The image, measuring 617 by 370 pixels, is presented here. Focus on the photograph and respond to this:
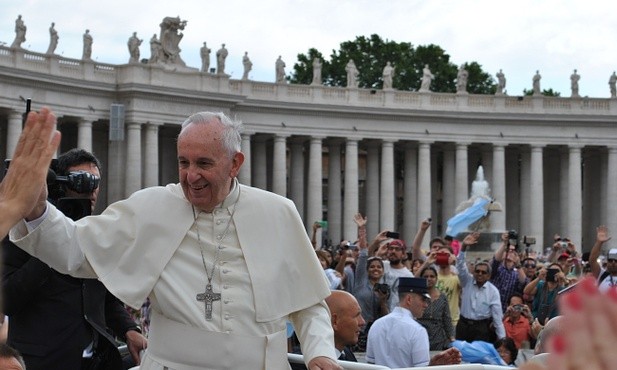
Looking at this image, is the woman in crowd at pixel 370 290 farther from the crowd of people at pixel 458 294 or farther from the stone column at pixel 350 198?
the stone column at pixel 350 198

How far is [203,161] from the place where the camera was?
18.8ft

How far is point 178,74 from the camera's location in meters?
68.2

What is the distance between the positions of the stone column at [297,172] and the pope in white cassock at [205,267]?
68.7m

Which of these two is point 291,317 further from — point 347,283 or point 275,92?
point 275,92

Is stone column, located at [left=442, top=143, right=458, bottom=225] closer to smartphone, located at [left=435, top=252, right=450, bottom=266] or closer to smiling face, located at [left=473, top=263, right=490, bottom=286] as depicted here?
smartphone, located at [left=435, top=252, right=450, bottom=266]

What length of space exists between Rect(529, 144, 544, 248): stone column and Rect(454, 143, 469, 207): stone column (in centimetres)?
517

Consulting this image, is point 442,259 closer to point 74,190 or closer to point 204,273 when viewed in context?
point 74,190

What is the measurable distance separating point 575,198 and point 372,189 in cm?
1586

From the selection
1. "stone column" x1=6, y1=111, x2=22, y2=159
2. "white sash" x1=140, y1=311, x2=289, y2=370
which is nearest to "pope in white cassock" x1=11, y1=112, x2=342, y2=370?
"white sash" x1=140, y1=311, x2=289, y2=370

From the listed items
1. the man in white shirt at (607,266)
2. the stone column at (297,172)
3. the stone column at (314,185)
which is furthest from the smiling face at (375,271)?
the stone column at (297,172)

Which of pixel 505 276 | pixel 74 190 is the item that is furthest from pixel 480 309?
pixel 74 190

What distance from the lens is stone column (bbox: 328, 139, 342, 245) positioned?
75.1 meters

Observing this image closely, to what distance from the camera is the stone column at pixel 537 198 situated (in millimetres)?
74875

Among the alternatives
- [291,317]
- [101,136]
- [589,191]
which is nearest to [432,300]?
[291,317]
